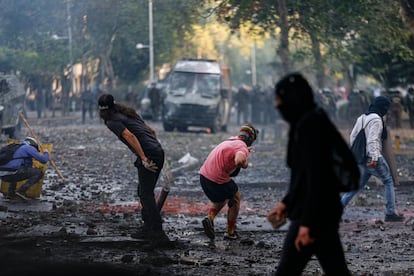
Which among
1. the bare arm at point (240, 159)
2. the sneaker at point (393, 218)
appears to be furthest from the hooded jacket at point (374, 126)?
the bare arm at point (240, 159)

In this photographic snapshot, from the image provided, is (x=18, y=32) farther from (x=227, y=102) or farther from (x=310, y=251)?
(x=310, y=251)

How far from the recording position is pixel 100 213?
1155 centimetres

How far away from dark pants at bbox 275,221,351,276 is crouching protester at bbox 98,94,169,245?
4.00 meters

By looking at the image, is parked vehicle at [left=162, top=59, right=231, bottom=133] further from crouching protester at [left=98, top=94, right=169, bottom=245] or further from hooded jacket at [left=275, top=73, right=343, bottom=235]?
hooded jacket at [left=275, top=73, right=343, bottom=235]

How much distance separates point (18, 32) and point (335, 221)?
16866 mm

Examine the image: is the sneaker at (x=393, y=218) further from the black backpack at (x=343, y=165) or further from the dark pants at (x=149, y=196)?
the black backpack at (x=343, y=165)

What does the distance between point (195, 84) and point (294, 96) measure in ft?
86.8

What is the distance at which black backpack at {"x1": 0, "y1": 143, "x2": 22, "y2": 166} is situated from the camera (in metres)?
12.1

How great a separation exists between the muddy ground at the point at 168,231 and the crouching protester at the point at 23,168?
0.22 metres

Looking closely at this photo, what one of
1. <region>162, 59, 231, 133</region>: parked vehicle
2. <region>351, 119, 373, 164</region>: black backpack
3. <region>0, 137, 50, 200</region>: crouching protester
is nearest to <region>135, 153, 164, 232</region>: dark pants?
<region>351, 119, 373, 164</region>: black backpack

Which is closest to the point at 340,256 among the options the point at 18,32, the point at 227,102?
the point at 18,32

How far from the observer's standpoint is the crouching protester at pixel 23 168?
12109 millimetres

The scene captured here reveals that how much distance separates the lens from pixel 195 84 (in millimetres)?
31406

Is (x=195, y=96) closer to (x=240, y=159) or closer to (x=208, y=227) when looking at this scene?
(x=208, y=227)
